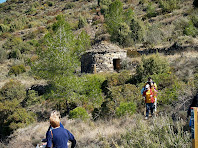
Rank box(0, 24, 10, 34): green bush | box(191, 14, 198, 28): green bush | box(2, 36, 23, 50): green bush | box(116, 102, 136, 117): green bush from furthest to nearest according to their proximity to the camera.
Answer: box(0, 24, 10, 34): green bush
box(2, 36, 23, 50): green bush
box(191, 14, 198, 28): green bush
box(116, 102, 136, 117): green bush

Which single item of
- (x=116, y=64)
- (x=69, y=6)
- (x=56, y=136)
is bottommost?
(x=116, y=64)

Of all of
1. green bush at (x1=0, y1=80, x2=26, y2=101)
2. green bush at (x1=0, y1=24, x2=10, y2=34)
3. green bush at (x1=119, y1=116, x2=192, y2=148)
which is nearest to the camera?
green bush at (x1=119, y1=116, x2=192, y2=148)

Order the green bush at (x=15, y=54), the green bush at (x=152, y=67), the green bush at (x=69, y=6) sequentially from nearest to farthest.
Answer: the green bush at (x=152, y=67), the green bush at (x=15, y=54), the green bush at (x=69, y=6)

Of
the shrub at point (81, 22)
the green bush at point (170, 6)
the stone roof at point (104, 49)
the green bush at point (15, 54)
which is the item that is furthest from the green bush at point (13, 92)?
the green bush at point (170, 6)

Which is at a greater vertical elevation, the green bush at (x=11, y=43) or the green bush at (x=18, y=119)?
the green bush at (x=11, y=43)

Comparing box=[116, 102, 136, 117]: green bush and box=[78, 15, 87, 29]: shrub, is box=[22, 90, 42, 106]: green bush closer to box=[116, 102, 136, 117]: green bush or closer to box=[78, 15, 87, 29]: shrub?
box=[116, 102, 136, 117]: green bush

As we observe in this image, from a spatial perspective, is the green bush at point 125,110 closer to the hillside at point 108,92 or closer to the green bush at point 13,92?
the hillside at point 108,92

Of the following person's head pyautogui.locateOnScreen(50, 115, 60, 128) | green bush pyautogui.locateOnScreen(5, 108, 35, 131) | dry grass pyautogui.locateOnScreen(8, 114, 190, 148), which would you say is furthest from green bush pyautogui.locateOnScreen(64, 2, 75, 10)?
person's head pyautogui.locateOnScreen(50, 115, 60, 128)

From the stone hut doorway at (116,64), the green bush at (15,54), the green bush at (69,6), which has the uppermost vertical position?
the green bush at (69,6)

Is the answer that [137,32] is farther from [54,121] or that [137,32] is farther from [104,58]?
[54,121]

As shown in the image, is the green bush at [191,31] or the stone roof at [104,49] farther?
the green bush at [191,31]

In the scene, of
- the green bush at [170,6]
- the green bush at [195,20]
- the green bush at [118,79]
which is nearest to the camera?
the green bush at [118,79]

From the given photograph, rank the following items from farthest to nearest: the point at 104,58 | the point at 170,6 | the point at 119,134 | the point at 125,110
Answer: the point at 170,6 → the point at 104,58 → the point at 125,110 → the point at 119,134

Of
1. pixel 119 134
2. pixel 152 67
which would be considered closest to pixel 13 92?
pixel 152 67
